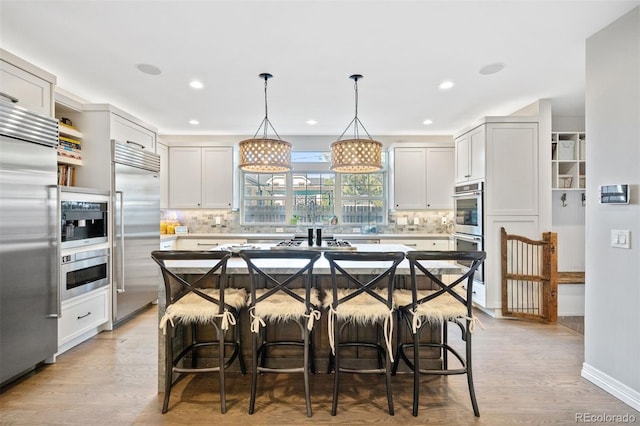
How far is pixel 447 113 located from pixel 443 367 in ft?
10.7

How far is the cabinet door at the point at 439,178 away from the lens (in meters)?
5.22

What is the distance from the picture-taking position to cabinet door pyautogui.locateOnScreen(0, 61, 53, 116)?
2.26 meters

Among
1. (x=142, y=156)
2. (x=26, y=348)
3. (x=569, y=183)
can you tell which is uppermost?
(x=142, y=156)

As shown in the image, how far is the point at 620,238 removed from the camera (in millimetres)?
2162

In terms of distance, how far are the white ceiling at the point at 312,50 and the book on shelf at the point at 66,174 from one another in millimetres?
899

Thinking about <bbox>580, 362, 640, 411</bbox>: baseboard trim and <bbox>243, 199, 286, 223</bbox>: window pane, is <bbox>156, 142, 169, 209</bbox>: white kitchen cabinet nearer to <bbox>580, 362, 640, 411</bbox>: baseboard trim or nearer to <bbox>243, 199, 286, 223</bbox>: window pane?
<bbox>243, 199, 286, 223</bbox>: window pane

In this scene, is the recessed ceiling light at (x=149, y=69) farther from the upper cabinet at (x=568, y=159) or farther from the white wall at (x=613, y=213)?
the upper cabinet at (x=568, y=159)

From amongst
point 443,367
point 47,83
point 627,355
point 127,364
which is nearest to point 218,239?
point 127,364

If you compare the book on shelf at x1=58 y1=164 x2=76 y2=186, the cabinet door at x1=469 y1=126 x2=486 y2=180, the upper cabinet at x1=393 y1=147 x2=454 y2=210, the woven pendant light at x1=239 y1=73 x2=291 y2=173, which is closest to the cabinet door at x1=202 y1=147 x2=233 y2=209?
the book on shelf at x1=58 y1=164 x2=76 y2=186

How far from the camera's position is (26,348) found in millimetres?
2336

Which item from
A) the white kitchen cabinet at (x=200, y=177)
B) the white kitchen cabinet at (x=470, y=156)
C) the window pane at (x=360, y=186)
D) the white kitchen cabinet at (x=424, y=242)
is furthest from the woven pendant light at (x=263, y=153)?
the window pane at (x=360, y=186)

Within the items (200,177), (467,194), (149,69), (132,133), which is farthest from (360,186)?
(149,69)

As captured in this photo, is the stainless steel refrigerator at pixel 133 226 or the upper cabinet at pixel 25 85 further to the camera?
the stainless steel refrigerator at pixel 133 226

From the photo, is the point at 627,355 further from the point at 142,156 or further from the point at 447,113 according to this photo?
the point at 142,156
